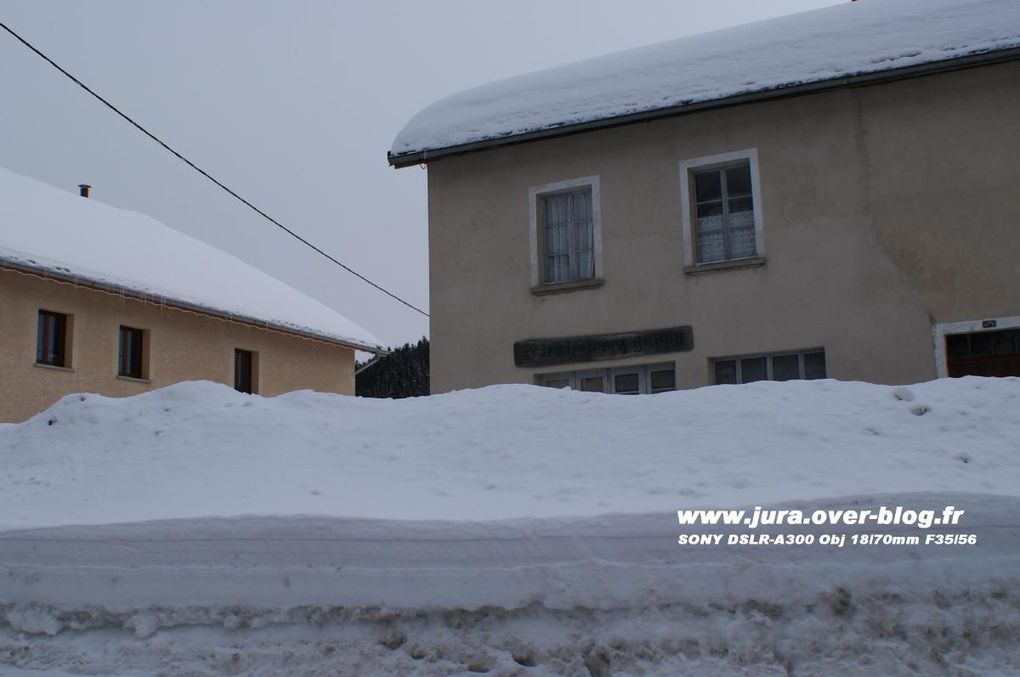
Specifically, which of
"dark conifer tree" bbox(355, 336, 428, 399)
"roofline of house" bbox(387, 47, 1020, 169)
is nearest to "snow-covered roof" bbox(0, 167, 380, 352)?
"roofline of house" bbox(387, 47, 1020, 169)

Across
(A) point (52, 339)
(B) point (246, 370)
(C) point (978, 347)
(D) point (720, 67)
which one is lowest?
(C) point (978, 347)

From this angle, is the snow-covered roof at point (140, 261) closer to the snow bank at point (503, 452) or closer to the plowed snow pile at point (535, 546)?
the snow bank at point (503, 452)

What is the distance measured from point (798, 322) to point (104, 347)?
1239cm

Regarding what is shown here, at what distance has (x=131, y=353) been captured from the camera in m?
18.0

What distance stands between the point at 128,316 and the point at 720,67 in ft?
39.4

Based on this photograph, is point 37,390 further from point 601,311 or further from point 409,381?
point 409,381

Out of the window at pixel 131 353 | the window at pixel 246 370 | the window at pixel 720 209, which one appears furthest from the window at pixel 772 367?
the window at pixel 246 370

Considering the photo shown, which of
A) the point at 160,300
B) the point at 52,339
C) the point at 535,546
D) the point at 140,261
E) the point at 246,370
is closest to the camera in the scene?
the point at 535,546

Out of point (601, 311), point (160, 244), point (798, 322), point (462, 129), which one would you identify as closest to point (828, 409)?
point (798, 322)

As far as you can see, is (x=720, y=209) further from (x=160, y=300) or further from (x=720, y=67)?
(x=160, y=300)

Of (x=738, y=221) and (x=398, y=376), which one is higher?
(x=738, y=221)

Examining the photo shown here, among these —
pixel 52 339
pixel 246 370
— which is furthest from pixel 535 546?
pixel 246 370

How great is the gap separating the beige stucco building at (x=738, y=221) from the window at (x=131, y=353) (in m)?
8.12

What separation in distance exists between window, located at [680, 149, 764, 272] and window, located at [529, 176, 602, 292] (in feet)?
3.97
